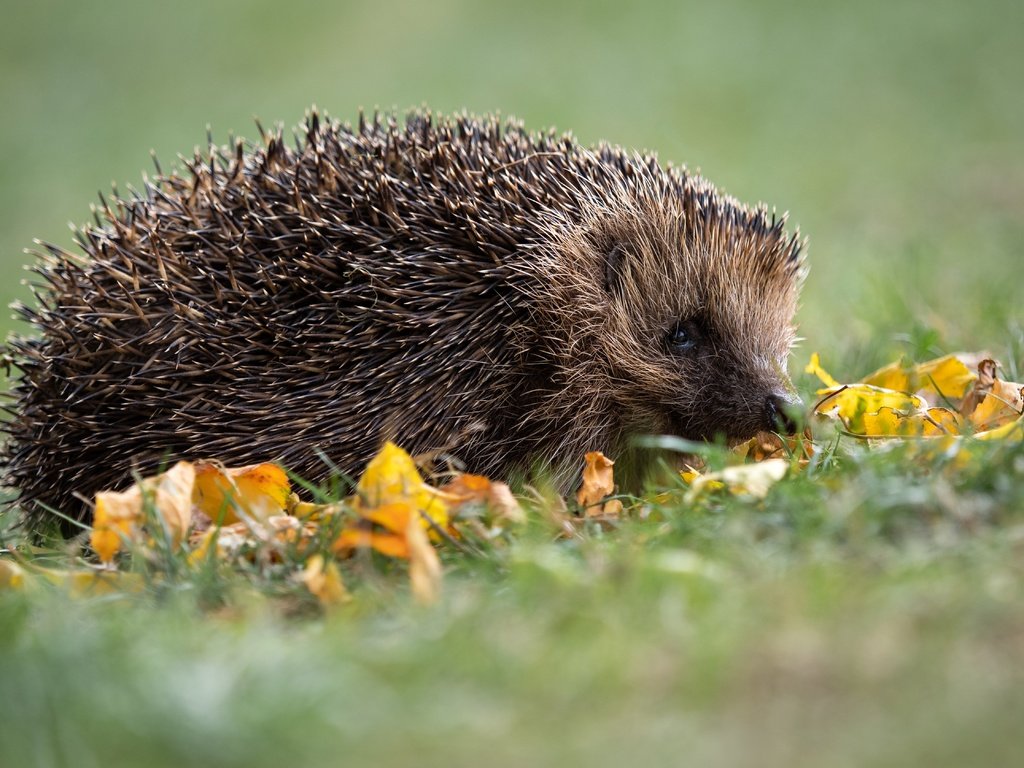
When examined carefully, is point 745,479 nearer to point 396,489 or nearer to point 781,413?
point 781,413

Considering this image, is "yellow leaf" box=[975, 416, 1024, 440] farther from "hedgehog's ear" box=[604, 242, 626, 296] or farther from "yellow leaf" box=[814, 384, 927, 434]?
"hedgehog's ear" box=[604, 242, 626, 296]

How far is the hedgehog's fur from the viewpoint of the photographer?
5176 millimetres

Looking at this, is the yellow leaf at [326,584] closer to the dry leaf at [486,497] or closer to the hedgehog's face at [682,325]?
the dry leaf at [486,497]

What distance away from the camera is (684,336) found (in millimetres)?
5648

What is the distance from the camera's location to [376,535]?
4184mm

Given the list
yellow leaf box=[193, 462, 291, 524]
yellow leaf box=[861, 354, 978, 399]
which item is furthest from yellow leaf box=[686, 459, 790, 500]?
yellow leaf box=[193, 462, 291, 524]

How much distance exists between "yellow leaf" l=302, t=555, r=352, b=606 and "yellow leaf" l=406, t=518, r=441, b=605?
9.0 inches

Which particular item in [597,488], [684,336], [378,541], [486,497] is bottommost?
[378,541]

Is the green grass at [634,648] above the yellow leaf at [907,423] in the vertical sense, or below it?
below

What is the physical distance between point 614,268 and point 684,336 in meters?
0.45

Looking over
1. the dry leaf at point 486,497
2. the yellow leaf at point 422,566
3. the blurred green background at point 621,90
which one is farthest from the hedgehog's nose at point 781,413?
the blurred green background at point 621,90

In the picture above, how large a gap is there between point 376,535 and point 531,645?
1.02 metres

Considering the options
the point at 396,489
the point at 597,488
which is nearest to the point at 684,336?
the point at 597,488

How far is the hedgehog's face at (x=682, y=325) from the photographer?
550cm
